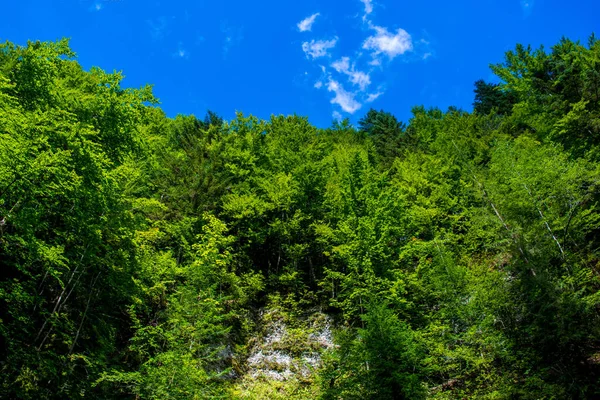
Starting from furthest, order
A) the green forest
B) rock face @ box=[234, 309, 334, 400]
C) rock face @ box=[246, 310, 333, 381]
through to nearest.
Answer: rock face @ box=[246, 310, 333, 381] → rock face @ box=[234, 309, 334, 400] → the green forest

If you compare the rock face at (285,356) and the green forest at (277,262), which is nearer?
the green forest at (277,262)

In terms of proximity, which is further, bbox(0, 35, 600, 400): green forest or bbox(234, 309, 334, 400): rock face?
bbox(234, 309, 334, 400): rock face

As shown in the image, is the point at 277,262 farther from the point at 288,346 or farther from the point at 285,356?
the point at 285,356

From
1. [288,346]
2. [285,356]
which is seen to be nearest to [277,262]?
[288,346]

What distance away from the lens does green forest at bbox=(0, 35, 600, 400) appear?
404 inches

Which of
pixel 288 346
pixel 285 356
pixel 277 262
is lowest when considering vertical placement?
pixel 285 356

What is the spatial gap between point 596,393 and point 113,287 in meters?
15.6

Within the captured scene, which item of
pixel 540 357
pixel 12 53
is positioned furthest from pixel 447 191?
pixel 12 53

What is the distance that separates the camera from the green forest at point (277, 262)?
33.6ft

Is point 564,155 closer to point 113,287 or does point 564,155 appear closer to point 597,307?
point 597,307

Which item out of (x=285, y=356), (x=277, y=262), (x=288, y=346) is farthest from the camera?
(x=277, y=262)

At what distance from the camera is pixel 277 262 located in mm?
23141

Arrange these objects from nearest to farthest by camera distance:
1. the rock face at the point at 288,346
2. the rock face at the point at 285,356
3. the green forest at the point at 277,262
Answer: the green forest at the point at 277,262 → the rock face at the point at 285,356 → the rock face at the point at 288,346

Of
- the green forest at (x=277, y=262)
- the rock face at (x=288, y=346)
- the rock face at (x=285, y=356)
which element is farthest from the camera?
the rock face at (x=288, y=346)
